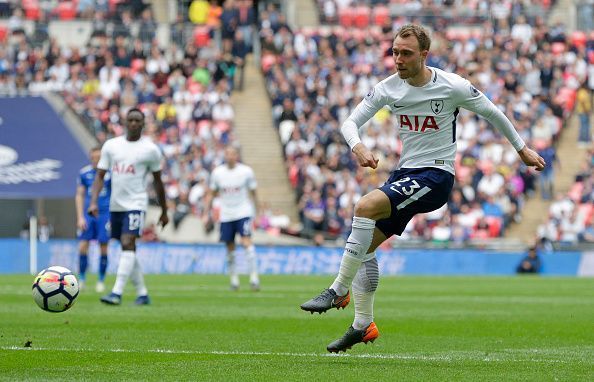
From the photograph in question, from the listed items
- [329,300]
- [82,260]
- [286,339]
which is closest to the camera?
[329,300]

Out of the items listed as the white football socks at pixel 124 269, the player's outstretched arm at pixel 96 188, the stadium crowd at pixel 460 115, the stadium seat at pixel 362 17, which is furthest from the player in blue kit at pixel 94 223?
the stadium seat at pixel 362 17

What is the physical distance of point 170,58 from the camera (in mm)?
39625

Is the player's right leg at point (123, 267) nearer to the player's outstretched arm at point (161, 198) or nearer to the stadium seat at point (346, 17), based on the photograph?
the player's outstretched arm at point (161, 198)

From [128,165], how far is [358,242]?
7652 millimetres

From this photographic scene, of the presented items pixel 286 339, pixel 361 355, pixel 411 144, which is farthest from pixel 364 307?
pixel 286 339

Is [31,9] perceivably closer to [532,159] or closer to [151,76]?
[151,76]

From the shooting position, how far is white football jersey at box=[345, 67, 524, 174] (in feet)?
33.2

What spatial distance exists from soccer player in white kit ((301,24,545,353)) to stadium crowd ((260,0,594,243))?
909 inches

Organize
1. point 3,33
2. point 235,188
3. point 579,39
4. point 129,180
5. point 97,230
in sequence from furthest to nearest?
point 579,39, point 3,33, point 235,188, point 97,230, point 129,180

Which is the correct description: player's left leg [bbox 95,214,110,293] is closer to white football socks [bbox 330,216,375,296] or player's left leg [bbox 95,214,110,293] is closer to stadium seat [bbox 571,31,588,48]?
white football socks [bbox 330,216,375,296]

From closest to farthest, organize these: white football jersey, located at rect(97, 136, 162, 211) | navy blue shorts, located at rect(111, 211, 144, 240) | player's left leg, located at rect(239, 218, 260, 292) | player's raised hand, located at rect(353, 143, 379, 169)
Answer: player's raised hand, located at rect(353, 143, 379, 169), navy blue shorts, located at rect(111, 211, 144, 240), white football jersey, located at rect(97, 136, 162, 211), player's left leg, located at rect(239, 218, 260, 292)

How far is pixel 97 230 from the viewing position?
21609mm

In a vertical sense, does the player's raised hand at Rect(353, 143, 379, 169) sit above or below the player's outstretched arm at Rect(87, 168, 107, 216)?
above

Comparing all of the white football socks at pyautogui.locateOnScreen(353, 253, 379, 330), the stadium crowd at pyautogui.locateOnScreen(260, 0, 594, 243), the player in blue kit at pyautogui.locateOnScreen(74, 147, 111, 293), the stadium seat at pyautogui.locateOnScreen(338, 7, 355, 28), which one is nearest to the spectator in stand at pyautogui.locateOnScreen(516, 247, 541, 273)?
the stadium crowd at pyautogui.locateOnScreen(260, 0, 594, 243)
